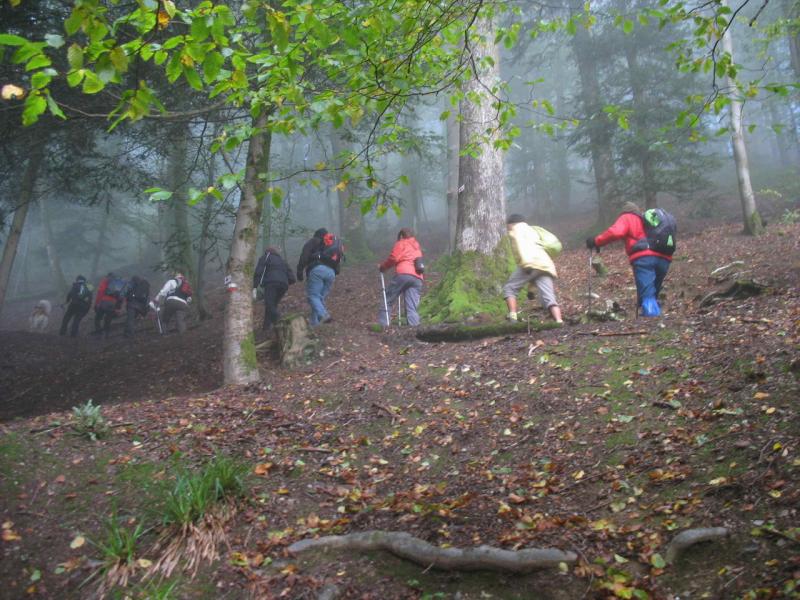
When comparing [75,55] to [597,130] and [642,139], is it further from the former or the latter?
[597,130]

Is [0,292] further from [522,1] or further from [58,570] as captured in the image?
[522,1]

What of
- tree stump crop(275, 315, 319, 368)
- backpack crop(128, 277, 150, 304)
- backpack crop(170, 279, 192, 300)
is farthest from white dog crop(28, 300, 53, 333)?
tree stump crop(275, 315, 319, 368)

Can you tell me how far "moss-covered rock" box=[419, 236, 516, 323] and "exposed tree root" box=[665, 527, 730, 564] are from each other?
636 centimetres

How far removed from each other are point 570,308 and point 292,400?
5.93 meters

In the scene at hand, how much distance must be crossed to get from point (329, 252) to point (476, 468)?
666cm

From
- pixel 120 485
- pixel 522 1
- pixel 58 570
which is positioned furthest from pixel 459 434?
pixel 522 1

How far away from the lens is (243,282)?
7.63 m

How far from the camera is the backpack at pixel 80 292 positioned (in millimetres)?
15633

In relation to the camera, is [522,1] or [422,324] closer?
[422,324]

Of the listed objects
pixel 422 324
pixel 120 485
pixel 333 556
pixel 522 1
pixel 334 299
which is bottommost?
pixel 333 556

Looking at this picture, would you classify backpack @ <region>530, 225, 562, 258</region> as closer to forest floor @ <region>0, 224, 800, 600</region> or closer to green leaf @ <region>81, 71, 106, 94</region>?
forest floor @ <region>0, 224, 800, 600</region>

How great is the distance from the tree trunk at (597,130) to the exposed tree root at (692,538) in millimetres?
13517

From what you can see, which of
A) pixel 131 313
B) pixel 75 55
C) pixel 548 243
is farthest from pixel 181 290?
pixel 75 55

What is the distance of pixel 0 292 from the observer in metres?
13.0
